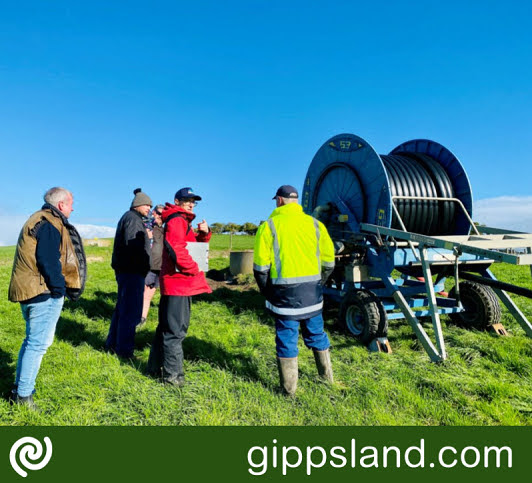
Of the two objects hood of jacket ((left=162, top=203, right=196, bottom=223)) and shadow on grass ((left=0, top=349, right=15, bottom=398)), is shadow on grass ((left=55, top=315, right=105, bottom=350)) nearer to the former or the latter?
shadow on grass ((left=0, top=349, right=15, bottom=398))

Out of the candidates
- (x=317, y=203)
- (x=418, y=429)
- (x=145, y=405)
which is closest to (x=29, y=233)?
(x=145, y=405)

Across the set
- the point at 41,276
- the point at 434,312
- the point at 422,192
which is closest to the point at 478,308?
the point at 434,312

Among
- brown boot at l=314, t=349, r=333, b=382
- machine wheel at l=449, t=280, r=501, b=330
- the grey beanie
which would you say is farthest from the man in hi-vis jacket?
machine wheel at l=449, t=280, r=501, b=330

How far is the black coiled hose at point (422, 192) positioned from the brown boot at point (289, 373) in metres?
3.57

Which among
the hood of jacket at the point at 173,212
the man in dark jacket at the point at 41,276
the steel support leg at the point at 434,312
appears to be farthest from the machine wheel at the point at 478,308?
the man in dark jacket at the point at 41,276

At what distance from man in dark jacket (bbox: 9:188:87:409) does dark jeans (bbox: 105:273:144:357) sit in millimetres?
1337

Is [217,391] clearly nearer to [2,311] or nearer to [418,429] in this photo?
[418,429]

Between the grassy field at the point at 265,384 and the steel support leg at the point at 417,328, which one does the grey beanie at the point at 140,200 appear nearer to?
the grassy field at the point at 265,384

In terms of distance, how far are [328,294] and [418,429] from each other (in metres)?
3.80

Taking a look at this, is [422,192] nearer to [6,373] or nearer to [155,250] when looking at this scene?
[155,250]

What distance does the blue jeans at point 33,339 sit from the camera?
141 inches

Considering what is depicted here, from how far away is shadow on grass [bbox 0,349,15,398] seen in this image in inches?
162

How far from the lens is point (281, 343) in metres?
4.03

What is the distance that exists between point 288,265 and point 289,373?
110cm
